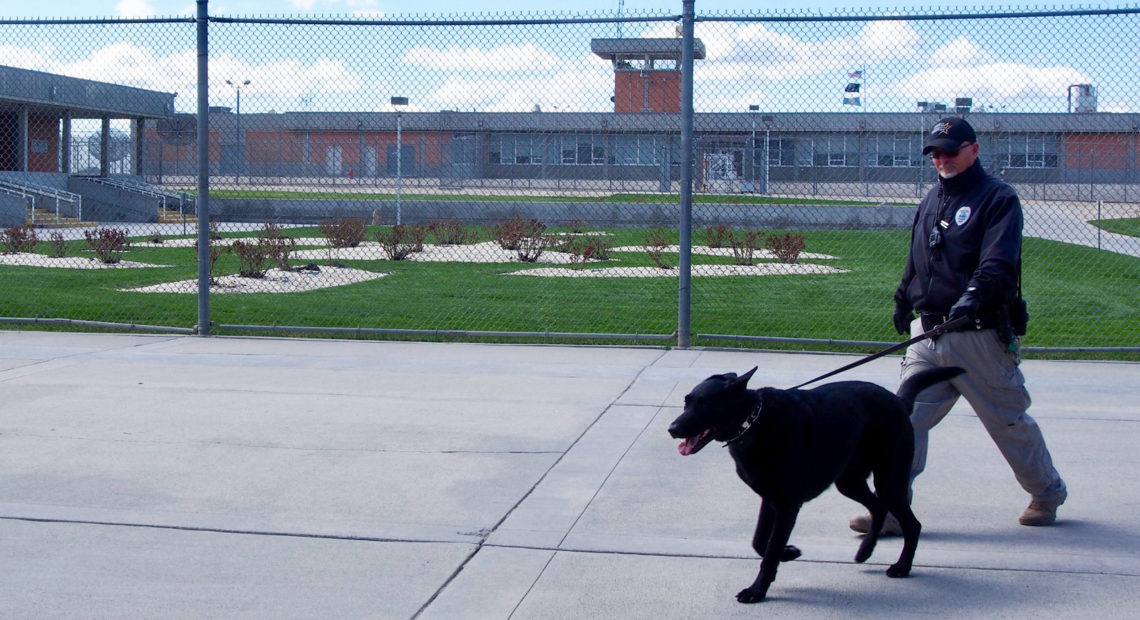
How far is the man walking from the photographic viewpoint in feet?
15.2

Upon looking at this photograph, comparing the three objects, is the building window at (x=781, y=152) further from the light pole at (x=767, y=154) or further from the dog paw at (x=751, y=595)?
the dog paw at (x=751, y=595)

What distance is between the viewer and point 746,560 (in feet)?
14.7

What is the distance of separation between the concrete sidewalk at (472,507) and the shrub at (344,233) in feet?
39.5

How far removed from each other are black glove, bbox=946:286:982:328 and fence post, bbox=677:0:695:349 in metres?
4.30

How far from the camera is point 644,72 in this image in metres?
9.99

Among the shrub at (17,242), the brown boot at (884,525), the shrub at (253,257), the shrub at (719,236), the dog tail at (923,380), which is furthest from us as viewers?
the shrub at (17,242)

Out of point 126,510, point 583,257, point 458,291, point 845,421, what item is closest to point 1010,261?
point 845,421

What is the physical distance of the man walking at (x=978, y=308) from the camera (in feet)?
15.2

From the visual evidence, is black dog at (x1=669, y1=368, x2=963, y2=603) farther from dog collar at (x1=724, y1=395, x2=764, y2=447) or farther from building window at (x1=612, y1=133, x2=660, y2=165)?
building window at (x1=612, y1=133, x2=660, y2=165)

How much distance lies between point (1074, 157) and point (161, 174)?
38.4 ft

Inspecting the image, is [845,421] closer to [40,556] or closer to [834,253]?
[40,556]

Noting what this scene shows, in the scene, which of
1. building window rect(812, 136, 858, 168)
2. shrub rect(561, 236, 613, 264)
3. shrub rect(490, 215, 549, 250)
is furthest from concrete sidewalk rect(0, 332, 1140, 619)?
shrub rect(490, 215, 549, 250)

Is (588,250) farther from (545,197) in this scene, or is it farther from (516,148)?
(516,148)

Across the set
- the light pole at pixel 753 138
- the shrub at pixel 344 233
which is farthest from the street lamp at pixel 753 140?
the shrub at pixel 344 233
